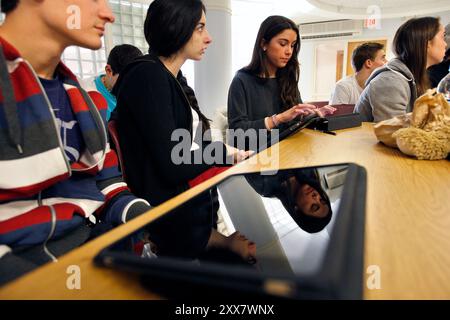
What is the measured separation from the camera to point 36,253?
527mm

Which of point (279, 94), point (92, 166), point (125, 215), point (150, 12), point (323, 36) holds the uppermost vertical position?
point (323, 36)

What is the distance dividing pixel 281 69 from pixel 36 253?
1.57 meters

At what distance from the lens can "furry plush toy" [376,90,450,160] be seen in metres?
0.77

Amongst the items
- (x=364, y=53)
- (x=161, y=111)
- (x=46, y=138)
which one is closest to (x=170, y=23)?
(x=161, y=111)

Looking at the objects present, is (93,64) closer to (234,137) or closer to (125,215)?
(234,137)

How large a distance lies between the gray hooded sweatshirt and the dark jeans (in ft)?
4.62

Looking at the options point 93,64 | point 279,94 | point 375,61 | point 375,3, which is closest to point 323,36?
point 375,3

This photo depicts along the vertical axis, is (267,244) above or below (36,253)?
above

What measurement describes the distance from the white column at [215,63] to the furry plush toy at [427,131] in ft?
9.77

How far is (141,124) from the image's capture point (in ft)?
2.93

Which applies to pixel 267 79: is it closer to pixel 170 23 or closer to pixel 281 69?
pixel 281 69
